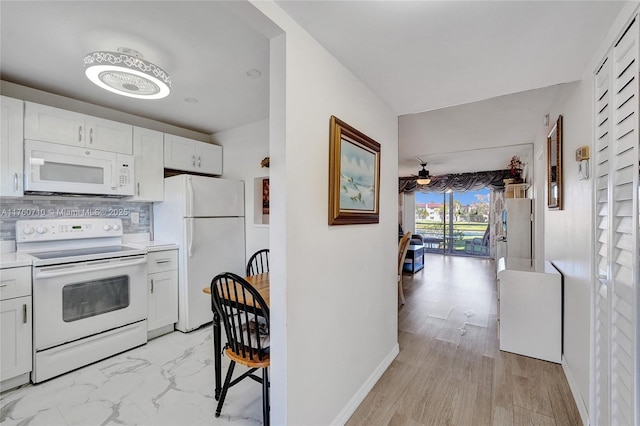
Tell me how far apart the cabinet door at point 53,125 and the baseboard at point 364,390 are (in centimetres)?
315

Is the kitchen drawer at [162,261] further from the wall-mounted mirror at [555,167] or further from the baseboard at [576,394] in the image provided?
the wall-mounted mirror at [555,167]

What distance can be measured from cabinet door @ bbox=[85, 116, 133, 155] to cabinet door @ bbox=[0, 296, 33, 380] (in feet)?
4.73

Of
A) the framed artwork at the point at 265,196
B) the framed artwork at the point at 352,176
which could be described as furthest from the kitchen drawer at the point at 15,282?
the framed artwork at the point at 352,176

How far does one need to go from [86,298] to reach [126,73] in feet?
6.28

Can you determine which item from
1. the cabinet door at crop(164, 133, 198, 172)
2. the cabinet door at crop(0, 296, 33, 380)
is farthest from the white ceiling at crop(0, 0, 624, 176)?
the cabinet door at crop(0, 296, 33, 380)

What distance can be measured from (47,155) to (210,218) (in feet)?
4.77

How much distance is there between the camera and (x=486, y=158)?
220 inches

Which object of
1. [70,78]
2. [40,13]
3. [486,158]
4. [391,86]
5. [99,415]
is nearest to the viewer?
[40,13]

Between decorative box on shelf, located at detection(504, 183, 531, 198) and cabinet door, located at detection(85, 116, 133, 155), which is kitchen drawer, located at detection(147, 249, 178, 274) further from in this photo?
decorative box on shelf, located at detection(504, 183, 531, 198)

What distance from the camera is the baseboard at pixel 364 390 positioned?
1.74m

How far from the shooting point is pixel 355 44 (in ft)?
5.00

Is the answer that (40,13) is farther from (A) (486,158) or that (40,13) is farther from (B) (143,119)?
(A) (486,158)

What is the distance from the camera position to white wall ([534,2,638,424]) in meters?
1.63

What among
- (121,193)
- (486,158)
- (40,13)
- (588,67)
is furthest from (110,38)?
(486,158)
